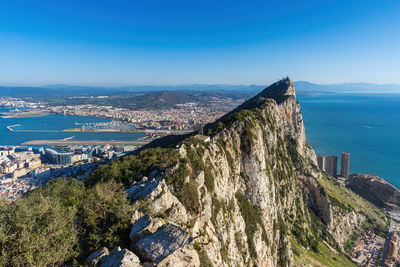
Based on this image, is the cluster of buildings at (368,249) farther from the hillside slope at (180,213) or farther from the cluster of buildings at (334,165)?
the cluster of buildings at (334,165)

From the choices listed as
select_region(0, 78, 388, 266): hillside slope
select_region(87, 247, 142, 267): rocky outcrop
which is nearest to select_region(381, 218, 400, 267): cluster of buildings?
select_region(0, 78, 388, 266): hillside slope

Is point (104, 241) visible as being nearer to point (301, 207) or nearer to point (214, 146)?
point (214, 146)

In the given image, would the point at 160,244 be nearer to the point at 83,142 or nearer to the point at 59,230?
the point at 59,230

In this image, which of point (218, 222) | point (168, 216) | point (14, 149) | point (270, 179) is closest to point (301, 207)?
point (270, 179)

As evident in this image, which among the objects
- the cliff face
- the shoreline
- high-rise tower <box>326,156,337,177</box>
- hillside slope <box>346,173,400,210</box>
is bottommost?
hillside slope <box>346,173,400,210</box>

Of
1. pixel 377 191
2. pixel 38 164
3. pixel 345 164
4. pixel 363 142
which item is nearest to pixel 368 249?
pixel 377 191

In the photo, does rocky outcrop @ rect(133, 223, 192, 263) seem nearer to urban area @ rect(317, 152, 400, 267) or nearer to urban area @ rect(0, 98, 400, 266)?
urban area @ rect(0, 98, 400, 266)
